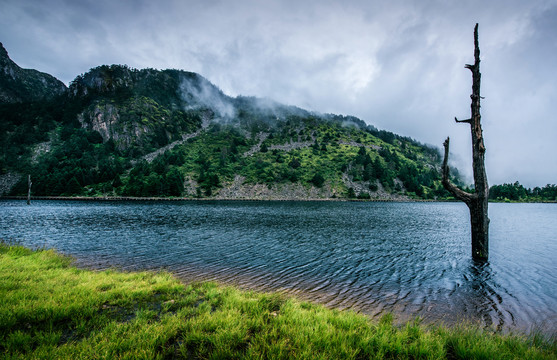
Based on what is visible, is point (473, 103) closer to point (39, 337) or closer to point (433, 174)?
point (39, 337)

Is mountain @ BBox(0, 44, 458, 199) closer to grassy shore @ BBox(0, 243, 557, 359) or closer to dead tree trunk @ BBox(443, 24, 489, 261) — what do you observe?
dead tree trunk @ BBox(443, 24, 489, 261)

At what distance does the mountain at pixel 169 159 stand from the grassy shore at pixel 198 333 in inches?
3696

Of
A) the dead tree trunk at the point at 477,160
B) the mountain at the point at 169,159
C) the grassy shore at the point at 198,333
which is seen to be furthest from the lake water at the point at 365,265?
the mountain at the point at 169,159

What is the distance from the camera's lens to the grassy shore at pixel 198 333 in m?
4.23

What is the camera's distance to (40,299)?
638 centimetres

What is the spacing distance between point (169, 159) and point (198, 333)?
441 feet

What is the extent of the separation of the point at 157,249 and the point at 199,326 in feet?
48.8

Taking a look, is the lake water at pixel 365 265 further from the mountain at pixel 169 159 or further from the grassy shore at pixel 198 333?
the mountain at pixel 169 159

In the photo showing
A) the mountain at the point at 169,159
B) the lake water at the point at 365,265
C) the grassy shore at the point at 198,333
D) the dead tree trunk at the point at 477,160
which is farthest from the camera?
the mountain at the point at 169,159

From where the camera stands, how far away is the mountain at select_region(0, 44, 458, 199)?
338ft

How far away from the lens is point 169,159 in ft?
410

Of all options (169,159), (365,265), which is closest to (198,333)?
(365,265)

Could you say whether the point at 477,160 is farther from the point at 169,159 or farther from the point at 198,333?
the point at 169,159

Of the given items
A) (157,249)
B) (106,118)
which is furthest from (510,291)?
(106,118)
